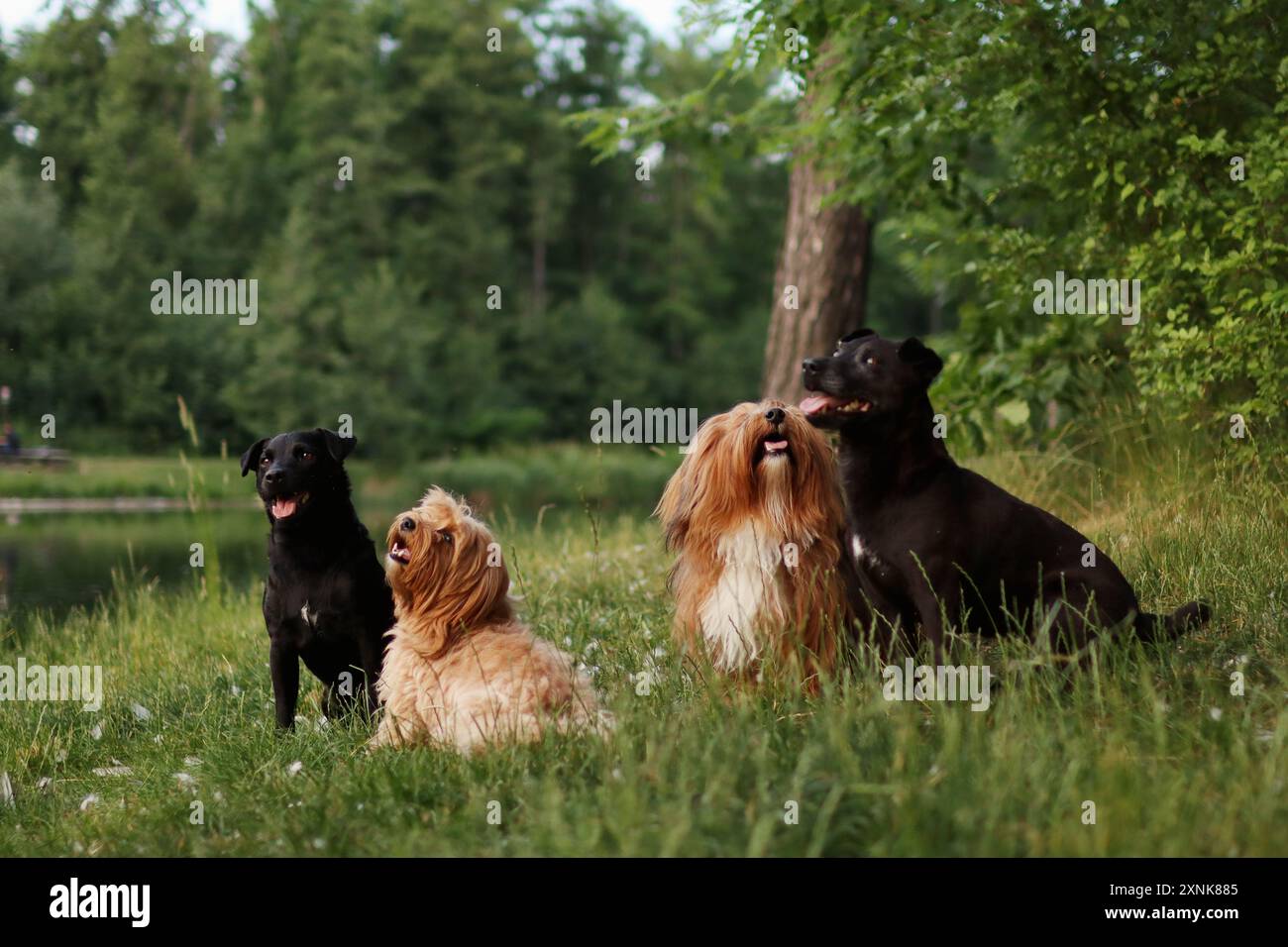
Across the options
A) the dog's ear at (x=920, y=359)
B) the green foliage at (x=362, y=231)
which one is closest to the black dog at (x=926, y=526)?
the dog's ear at (x=920, y=359)

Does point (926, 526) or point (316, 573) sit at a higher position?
point (926, 526)

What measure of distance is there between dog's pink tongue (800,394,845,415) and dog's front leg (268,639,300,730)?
2.49 meters

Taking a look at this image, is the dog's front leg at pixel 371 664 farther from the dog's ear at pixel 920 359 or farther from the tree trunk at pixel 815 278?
the tree trunk at pixel 815 278

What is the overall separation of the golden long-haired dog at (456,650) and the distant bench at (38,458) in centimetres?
2123

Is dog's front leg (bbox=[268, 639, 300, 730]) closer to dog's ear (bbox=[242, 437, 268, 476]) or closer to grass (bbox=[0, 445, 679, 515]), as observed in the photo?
dog's ear (bbox=[242, 437, 268, 476])

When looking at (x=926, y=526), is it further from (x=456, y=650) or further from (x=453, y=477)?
(x=453, y=477)

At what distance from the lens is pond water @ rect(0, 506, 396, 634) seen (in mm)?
10570

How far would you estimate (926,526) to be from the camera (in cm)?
446

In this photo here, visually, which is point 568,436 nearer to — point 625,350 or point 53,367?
point 625,350

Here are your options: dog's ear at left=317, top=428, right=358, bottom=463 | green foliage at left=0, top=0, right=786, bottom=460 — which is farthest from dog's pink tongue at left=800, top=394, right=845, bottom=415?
green foliage at left=0, top=0, right=786, bottom=460

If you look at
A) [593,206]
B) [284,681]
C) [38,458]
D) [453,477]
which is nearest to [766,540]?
[284,681]

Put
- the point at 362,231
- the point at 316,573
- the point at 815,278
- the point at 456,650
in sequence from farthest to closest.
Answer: the point at 362,231
the point at 815,278
the point at 316,573
the point at 456,650

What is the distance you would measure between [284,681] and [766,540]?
2.23 metres

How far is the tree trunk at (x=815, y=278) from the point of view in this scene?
9.55 m
